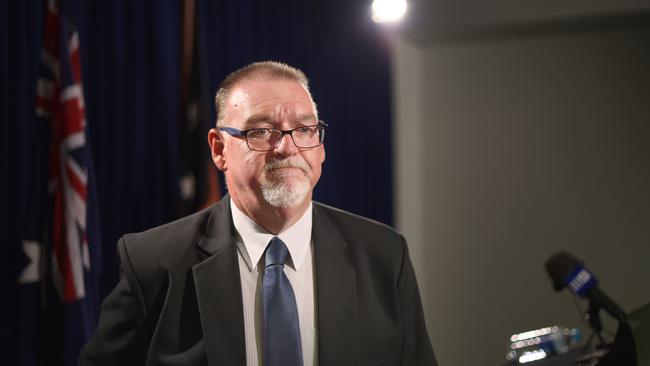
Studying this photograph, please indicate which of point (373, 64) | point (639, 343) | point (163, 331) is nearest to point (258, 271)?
point (163, 331)

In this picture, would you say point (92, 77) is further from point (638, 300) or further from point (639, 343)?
point (638, 300)

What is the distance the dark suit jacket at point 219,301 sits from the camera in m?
Answer: 1.19

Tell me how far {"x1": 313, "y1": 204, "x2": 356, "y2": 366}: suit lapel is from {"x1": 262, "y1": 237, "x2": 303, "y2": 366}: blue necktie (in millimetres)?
53

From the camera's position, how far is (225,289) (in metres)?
1.21

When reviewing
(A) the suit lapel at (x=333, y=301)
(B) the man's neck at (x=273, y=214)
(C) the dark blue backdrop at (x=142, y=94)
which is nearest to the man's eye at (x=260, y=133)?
(B) the man's neck at (x=273, y=214)

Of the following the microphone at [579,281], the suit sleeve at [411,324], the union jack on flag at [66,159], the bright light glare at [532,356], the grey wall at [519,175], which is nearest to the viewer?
the suit sleeve at [411,324]

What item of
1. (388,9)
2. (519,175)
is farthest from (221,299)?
(519,175)

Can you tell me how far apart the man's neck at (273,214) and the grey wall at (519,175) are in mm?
2154

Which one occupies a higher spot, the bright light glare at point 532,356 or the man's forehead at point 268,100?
the man's forehead at point 268,100

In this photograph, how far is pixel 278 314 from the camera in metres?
1.21

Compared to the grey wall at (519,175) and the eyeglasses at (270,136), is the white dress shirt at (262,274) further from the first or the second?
the grey wall at (519,175)

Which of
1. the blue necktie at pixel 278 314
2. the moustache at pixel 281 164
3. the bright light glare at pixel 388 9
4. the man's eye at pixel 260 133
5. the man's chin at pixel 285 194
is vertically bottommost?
the blue necktie at pixel 278 314

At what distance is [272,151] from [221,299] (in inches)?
11.7

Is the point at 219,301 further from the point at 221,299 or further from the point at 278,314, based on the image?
the point at 278,314
